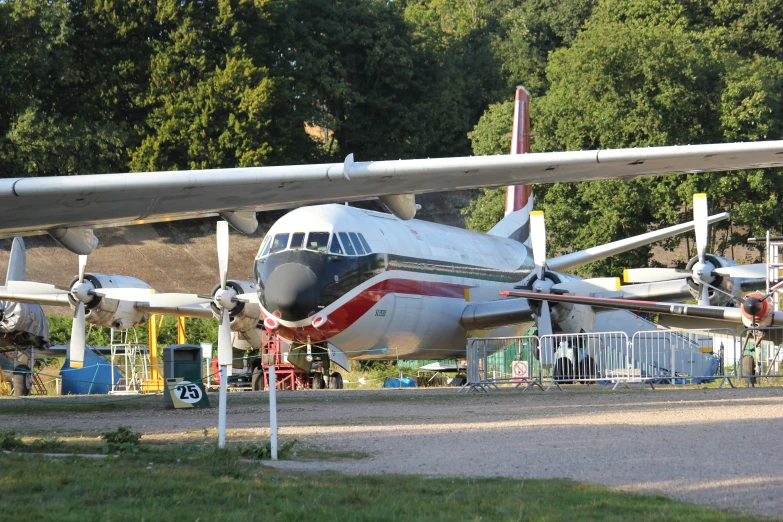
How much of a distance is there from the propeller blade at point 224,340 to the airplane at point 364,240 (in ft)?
0.12

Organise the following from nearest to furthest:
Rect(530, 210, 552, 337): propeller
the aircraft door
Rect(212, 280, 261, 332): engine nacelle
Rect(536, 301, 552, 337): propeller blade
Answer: the aircraft door < Rect(536, 301, 552, 337): propeller blade < Rect(530, 210, 552, 337): propeller < Rect(212, 280, 261, 332): engine nacelle

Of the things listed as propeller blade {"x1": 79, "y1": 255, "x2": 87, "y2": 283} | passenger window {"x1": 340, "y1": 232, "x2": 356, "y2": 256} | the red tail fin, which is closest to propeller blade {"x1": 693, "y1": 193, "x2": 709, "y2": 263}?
passenger window {"x1": 340, "y1": 232, "x2": 356, "y2": 256}

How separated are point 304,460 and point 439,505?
2.41m

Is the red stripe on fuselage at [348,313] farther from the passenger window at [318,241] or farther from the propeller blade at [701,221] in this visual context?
the propeller blade at [701,221]

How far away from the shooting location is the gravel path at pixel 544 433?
7098 mm

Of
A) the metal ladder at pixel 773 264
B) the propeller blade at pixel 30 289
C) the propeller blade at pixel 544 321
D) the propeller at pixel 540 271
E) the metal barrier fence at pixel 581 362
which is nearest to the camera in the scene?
the propeller blade at pixel 30 289

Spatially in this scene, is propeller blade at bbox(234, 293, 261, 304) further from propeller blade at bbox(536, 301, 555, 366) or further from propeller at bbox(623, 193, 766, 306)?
propeller at bbox(623, 193, 766, 306)

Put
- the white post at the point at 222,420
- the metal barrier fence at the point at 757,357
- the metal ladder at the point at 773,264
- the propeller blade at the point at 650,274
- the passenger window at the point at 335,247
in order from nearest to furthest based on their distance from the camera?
the white post at the point at 222,420 < the passenger window at the point at 335,247 < the metal barrier fence at the point at 757,357 < the metal ladder at the point at 773,264 < the propeller blade at the point at 650,274

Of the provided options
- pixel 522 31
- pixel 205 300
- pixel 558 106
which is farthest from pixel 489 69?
pixel 205 300

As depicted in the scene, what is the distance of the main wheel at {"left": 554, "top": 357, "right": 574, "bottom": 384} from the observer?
68.7 ft

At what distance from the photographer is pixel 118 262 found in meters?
51.9

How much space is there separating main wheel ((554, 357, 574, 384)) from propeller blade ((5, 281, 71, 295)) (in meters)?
10.9

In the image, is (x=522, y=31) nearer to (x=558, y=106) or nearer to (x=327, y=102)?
(x=327, y=102)

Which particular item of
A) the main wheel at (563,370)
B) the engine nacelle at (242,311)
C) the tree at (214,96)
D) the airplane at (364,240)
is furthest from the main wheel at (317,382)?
the tree at (214,96)
